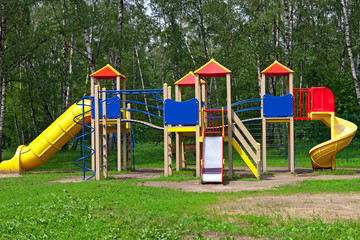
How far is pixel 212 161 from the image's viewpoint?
13156 mm

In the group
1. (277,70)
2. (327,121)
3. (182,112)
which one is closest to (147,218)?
(182,112)

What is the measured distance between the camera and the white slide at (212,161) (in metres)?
12.4

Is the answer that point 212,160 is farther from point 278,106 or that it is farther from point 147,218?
point 147,218

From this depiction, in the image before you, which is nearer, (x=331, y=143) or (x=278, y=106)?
(x=331, y=143)

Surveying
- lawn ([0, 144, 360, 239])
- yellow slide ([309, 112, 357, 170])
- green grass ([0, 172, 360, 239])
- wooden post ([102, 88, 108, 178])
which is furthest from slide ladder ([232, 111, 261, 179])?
wooden post ([102, 88, 108, 178])

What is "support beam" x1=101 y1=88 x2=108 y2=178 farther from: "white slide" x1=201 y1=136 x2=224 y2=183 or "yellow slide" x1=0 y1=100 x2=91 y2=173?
"white slide" x1=201 y1=136 x2=224 y2=183

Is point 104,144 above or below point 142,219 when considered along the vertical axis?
above

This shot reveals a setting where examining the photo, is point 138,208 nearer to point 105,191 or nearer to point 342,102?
point 105,191

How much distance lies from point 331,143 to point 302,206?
7.28m

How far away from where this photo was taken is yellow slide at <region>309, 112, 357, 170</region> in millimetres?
14531

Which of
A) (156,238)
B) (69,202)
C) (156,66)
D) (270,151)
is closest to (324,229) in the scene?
(156,238)

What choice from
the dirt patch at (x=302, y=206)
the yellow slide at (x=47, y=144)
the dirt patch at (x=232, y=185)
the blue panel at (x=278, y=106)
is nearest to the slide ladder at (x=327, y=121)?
the blue panel at (x=278, y=106)

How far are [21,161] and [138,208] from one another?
1078cm

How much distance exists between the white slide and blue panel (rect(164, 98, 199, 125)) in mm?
958
